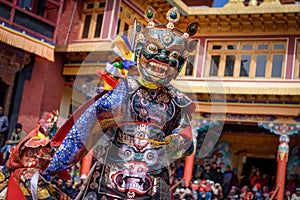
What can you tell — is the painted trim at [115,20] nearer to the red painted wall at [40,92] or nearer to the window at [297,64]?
the red painted wall at [40,92]

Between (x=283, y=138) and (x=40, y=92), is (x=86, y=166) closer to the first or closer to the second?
(x=40, y=92)

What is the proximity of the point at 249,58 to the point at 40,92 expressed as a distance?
6.68 m

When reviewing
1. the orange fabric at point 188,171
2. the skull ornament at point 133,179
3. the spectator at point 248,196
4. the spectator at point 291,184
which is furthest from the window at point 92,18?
the skull ornament at point 133,179

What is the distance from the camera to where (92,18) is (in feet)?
49.3

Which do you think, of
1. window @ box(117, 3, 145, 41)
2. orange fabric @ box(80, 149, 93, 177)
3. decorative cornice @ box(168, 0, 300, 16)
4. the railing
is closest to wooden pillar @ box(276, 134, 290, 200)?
decorative cornice @ box(168, 0, 300, 16)

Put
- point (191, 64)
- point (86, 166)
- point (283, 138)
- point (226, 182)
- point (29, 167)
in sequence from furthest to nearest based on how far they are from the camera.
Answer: point (226, 182)
point (283, 138)
point (86, 166)
point (29, 167)
point (191, 64)

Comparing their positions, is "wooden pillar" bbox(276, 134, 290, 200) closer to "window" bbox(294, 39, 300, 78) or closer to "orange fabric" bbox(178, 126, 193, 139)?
"window" bbox(294, 39, 300, 78)

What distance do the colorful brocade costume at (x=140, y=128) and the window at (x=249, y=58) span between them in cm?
1097

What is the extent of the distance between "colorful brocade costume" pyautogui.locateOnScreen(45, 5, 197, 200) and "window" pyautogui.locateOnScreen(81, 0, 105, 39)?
34.7 feet

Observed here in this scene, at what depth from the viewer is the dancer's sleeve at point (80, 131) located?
4184 millimetres

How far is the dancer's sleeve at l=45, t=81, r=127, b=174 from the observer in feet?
13.7

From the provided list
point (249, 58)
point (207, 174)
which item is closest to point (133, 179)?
point (207, 174)

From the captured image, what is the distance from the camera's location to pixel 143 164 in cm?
412

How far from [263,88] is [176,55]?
1064cm
